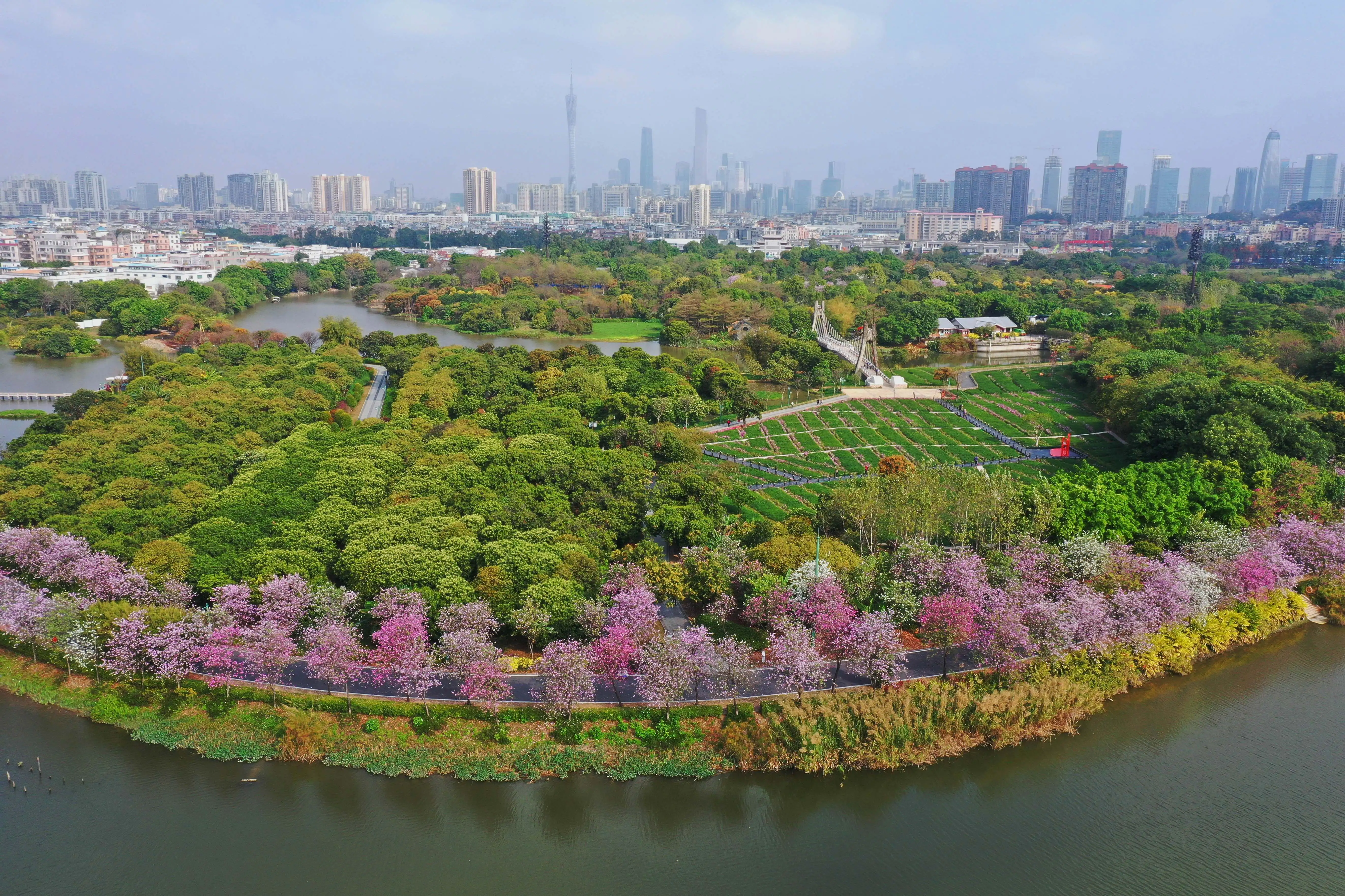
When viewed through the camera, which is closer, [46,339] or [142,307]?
[46,339]

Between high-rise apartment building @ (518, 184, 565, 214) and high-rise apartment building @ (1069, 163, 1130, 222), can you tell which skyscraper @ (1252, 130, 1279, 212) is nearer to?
high-rise apartment building @ (1069, 163, 1130, 222)

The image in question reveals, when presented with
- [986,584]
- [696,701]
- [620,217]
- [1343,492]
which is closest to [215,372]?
[696,701]

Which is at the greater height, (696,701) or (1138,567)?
(1138,567)

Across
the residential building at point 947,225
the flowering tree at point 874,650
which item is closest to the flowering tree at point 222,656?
the flowering tree at point 874,650

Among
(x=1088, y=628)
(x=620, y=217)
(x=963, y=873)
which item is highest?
(x=620, y=217)

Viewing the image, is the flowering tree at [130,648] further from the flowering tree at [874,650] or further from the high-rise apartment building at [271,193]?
the high-rise apartment building at [271,193]

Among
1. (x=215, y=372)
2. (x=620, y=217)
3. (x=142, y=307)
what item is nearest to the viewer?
(x=215, y=372)

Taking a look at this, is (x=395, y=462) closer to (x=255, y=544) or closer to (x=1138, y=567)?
(x=255, y=544)

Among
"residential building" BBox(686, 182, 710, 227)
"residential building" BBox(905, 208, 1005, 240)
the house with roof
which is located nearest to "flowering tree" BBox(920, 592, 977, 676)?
the house with roof
